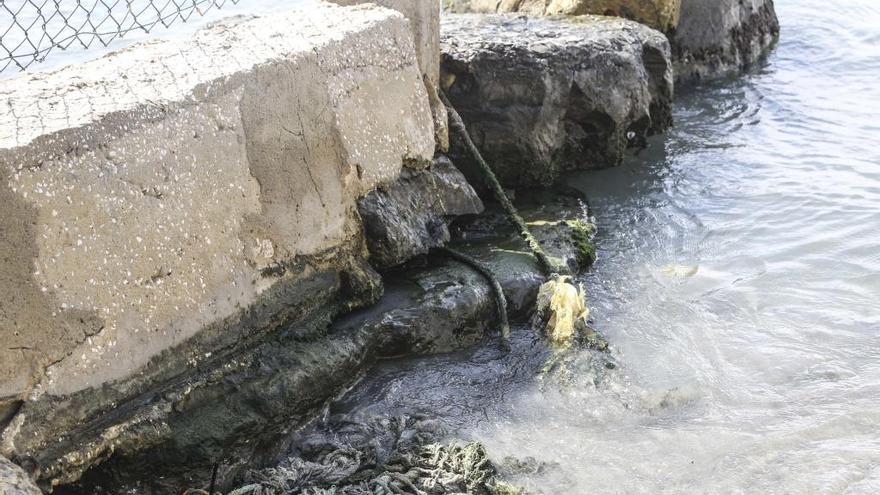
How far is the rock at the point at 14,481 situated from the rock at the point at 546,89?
3230 mm

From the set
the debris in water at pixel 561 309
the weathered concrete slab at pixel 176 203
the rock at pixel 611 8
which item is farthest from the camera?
the rock at pixel 611 8

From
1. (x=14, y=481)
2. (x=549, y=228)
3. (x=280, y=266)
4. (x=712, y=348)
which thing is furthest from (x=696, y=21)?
(x=14, y=481)

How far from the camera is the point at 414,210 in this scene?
16.2 feet

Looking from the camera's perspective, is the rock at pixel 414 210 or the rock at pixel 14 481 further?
the rock at pixel 414 210

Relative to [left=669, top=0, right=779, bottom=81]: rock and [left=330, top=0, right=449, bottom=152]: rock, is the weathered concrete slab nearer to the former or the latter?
[left=330, top=0, right=449, bottom=152]: rock

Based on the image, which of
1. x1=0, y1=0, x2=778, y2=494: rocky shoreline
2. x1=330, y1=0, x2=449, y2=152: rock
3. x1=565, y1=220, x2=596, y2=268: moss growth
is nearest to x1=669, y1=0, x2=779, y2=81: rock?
x1=0, y1=0, x2=778, y2=494: rocky shoreline

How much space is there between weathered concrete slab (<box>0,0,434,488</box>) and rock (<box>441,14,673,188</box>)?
1240 millimetres

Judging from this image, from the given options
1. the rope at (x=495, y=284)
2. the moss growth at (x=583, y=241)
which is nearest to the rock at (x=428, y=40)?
the rope at (x=495, y=284)

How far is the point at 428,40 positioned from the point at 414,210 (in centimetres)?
104

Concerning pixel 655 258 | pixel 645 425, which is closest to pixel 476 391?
pixel 645 425

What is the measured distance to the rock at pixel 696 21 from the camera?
7.76 m

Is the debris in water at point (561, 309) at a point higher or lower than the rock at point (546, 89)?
lower

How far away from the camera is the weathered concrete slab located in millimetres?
3270

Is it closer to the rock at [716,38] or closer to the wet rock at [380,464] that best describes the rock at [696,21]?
the rock at [716,38]
